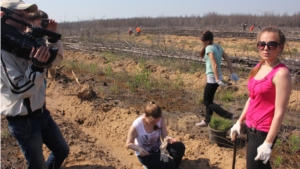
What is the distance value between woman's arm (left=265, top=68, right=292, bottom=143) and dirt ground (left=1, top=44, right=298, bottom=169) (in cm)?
165

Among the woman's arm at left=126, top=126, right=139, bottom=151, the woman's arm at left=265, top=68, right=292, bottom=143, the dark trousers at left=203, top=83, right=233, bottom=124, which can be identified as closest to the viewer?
the woman's arm at left=265, top=68, right=292, bottom=143

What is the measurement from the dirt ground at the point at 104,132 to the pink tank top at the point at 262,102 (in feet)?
4.88

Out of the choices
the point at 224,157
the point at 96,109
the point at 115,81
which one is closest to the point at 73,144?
the point at 96,109

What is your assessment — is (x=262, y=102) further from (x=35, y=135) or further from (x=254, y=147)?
(x=35, y=135)

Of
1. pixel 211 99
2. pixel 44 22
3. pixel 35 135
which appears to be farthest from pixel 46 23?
pixel 211 99

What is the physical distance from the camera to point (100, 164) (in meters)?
3.62

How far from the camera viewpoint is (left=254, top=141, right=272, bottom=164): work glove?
6.88 feet

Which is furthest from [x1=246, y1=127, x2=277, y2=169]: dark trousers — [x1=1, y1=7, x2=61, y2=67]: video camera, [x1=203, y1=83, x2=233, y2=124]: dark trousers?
[x1=203, y1=83, x2=233, y2=124]: dark trousers

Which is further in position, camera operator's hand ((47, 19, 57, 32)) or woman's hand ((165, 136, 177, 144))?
woman's hand ((165, 136, 177, 144))

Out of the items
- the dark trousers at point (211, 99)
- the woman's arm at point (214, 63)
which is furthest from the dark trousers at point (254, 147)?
the dark trousers at point (211, 99)

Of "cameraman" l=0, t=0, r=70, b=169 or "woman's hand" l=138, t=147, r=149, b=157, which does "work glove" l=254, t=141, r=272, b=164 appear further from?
"cameraman" l=0, t=0, r=70, b=169

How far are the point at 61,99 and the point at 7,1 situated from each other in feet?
14.0

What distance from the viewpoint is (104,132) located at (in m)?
4.91

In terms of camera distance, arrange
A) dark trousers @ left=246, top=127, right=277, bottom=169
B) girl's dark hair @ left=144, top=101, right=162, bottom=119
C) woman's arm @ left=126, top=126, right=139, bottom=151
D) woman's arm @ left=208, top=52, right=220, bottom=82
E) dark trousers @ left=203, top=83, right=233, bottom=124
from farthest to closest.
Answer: dark trousers @ left=203, top=83, right=233, bottom=124, woman's arm @ left=208, top=52, right=220, bottom=82, woman's arm @ left=126, top=126, right=139, bottom=151, girl's dark hair @ left=144, top=101, right=162, bottom=119, dark trousers @ left=246, top=127, right=277, bottom=169
